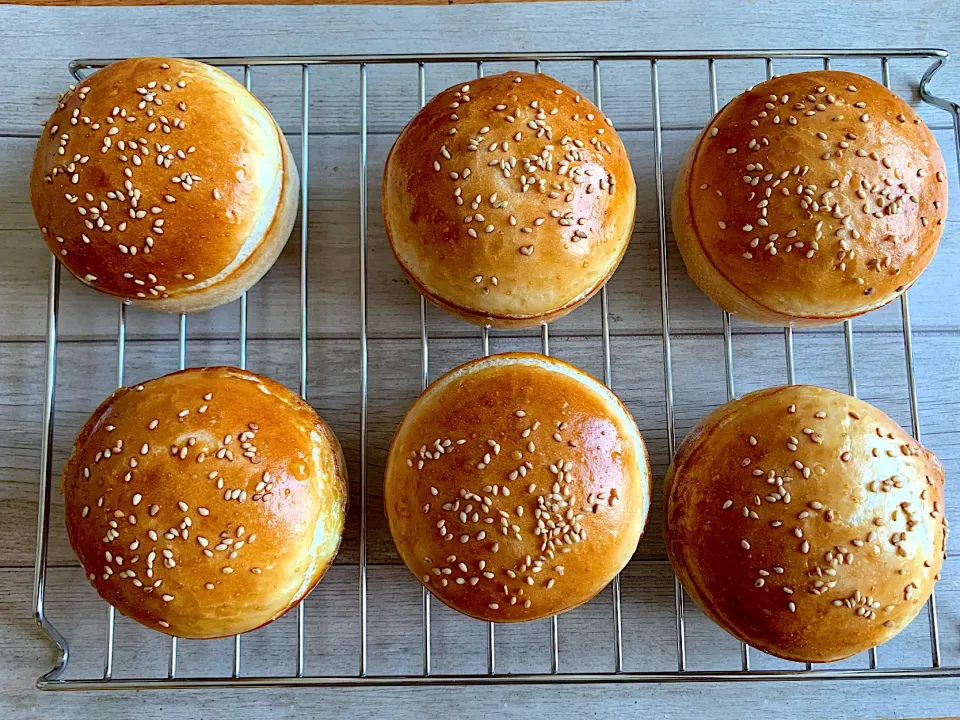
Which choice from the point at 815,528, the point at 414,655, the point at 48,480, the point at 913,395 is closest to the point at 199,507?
the point at 48,480

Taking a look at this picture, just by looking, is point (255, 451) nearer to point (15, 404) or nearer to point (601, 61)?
point (15, 404)

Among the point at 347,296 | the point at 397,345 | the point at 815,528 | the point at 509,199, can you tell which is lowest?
the point at 815,528

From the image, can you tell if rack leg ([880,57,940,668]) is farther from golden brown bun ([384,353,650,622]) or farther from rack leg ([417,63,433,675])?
rack leg ([417,63,433,675])

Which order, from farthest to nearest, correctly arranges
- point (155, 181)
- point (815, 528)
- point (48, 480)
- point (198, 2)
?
1. point (198, 2)
2. point (48, 480)
3. point (155, 181)
4. point (815, 528)

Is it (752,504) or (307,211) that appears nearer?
(752,504)

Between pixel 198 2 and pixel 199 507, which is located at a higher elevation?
pixel 198 2

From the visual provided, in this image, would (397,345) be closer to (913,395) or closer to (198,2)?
(198,2)

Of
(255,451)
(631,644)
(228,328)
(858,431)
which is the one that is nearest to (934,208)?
(858,431)
